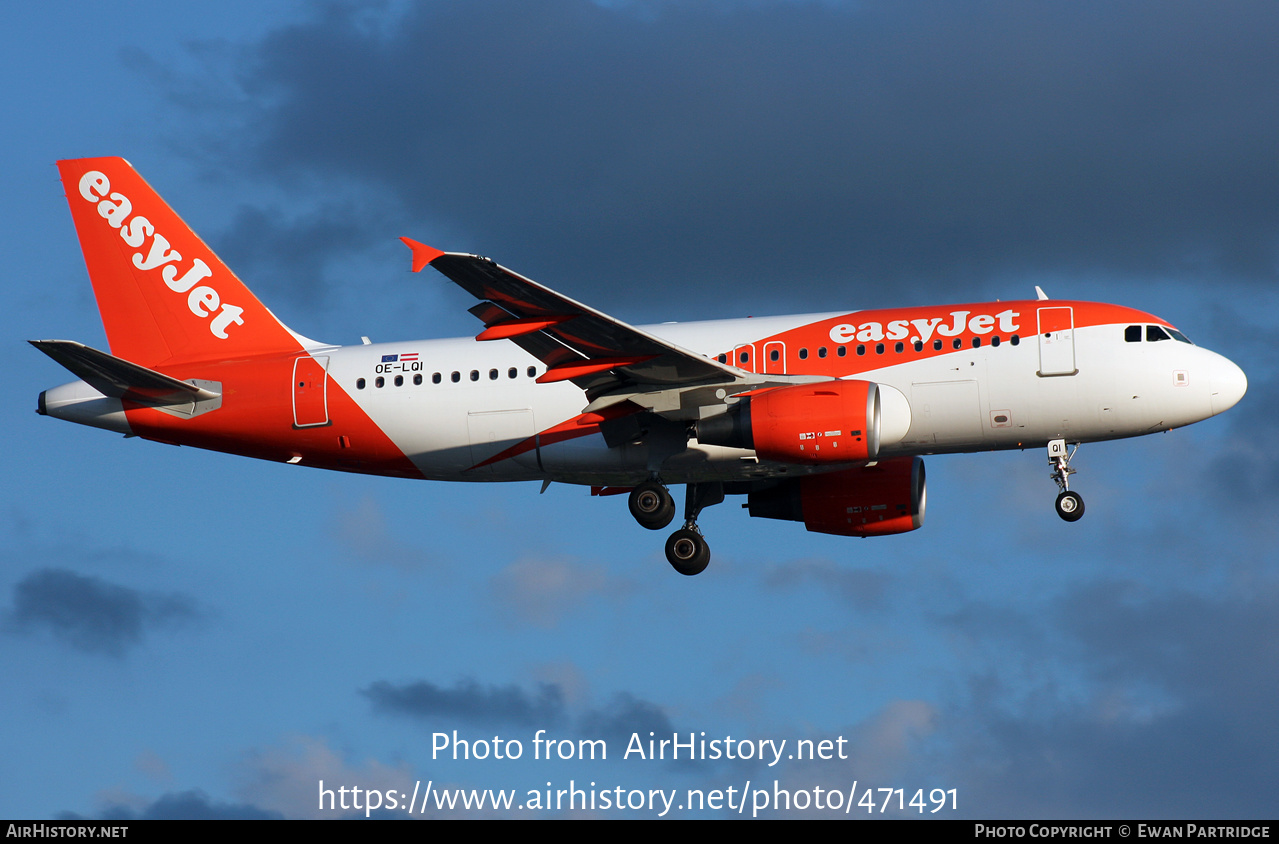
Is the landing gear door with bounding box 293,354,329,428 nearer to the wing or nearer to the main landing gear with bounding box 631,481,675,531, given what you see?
the wing

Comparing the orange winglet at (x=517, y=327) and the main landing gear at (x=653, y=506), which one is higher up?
the orange winglet at (x=517, y=327)

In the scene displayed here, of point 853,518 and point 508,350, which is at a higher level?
point 508,350

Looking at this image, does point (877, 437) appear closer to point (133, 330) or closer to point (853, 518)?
point (853, 518)

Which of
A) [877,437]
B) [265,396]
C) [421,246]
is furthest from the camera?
[265,396]

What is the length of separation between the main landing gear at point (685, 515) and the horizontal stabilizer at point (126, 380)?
1222cm

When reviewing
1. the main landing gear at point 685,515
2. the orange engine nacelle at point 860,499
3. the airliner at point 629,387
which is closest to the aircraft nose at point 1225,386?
the airliner at point 629,387

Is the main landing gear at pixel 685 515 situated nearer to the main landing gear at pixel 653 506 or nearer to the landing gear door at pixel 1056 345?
the main landing gear at pixel 653 506

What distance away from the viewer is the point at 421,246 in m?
31.0

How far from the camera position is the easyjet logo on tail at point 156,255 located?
43.4m

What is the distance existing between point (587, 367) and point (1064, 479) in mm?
12239

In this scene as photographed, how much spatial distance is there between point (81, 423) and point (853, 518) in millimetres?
21603

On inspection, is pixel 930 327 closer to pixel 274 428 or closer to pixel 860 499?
pixel 860 499

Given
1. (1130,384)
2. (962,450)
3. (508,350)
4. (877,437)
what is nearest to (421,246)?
(508,350)

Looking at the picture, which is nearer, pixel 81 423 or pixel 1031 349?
pixel 1031 349
